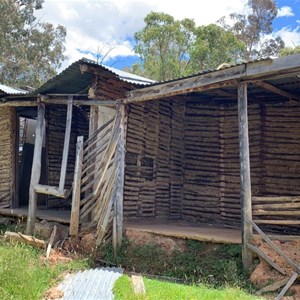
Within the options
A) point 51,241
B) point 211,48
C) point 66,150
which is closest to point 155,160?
point 66,150

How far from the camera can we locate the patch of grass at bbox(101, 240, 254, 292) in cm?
619

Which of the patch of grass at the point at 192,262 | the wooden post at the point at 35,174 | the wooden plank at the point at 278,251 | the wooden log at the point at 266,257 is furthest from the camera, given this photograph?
the wooden post at the point at 35,174

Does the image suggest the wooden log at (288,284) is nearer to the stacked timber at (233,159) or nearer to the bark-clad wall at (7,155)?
the stacked timber at (233,159)

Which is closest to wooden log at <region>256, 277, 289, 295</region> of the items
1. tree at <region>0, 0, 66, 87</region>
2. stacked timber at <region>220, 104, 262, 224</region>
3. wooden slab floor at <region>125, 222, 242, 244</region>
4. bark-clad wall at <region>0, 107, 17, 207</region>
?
wooden slab floor at <region>125, 222, 242, 244</region>

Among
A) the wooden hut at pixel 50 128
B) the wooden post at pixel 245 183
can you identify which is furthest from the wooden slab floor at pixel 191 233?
the wooden hut at pixel 50 128

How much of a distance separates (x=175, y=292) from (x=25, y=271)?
7.11 feet

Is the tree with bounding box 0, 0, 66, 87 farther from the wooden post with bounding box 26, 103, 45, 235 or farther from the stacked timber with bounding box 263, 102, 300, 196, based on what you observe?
the stacked timber with bounding box 263, 102, 300, 196

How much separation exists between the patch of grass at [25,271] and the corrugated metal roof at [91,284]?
262mm

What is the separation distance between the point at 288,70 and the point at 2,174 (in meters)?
7.81

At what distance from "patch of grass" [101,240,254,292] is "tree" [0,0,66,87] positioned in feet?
59.3

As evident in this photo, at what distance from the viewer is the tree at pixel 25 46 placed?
2225 cm

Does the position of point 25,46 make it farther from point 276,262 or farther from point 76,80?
point 276,262

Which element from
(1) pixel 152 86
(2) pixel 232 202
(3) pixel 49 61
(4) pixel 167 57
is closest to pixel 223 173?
(2) pixel 232 202

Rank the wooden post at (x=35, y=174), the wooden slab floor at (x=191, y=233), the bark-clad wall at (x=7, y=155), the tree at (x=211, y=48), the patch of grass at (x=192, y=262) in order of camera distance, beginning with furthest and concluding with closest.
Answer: the tree at (x=211, y=48), the bark-clad wall at (x=7, y=155), the wooden post at (x=35, y=174), the wooden slab floor at (x=191, y=233), the patch of grass at (x=192, y=262)
